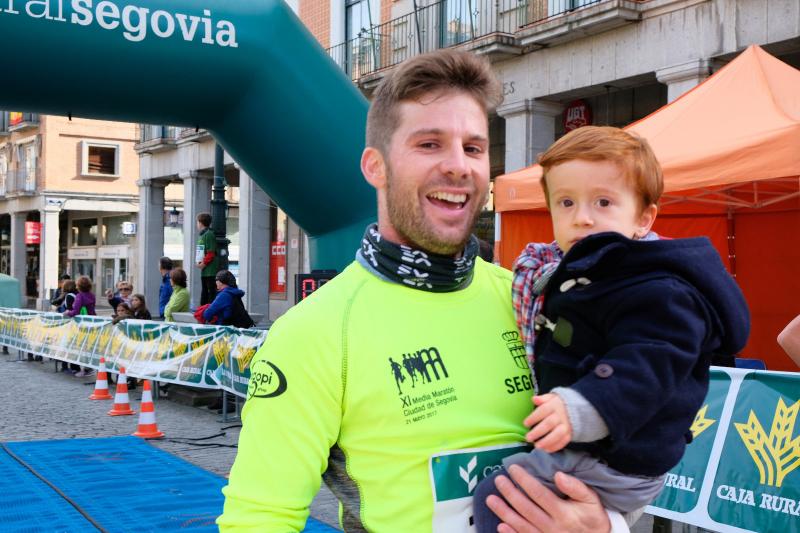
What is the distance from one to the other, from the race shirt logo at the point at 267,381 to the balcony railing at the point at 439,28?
41.7ft

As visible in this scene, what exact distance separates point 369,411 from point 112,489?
570 cm

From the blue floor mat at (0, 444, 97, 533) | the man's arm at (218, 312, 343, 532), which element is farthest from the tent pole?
the man's arm at (218, 312, 343, 532)

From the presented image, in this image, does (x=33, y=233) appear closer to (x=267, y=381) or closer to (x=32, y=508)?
(x=32, y=508)

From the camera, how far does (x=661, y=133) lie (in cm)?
758

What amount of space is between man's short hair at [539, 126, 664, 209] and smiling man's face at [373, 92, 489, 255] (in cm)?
26

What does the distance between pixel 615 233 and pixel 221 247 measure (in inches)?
527

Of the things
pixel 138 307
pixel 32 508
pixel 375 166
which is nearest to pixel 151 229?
pixel 138 307

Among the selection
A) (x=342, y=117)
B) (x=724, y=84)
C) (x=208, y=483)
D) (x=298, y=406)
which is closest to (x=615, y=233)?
(x=298, y=406)

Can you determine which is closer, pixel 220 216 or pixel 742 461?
pixel 742 461

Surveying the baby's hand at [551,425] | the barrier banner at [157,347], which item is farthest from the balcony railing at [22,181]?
the baby's hand at [551,425]

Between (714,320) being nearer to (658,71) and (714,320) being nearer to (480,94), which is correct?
(480,94)

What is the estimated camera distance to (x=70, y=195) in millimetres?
43781

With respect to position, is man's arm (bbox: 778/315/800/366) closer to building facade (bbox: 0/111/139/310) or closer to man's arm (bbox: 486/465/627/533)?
man's arm (bbox: 486/465/627/533)

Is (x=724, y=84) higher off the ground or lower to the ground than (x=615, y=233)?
higher
